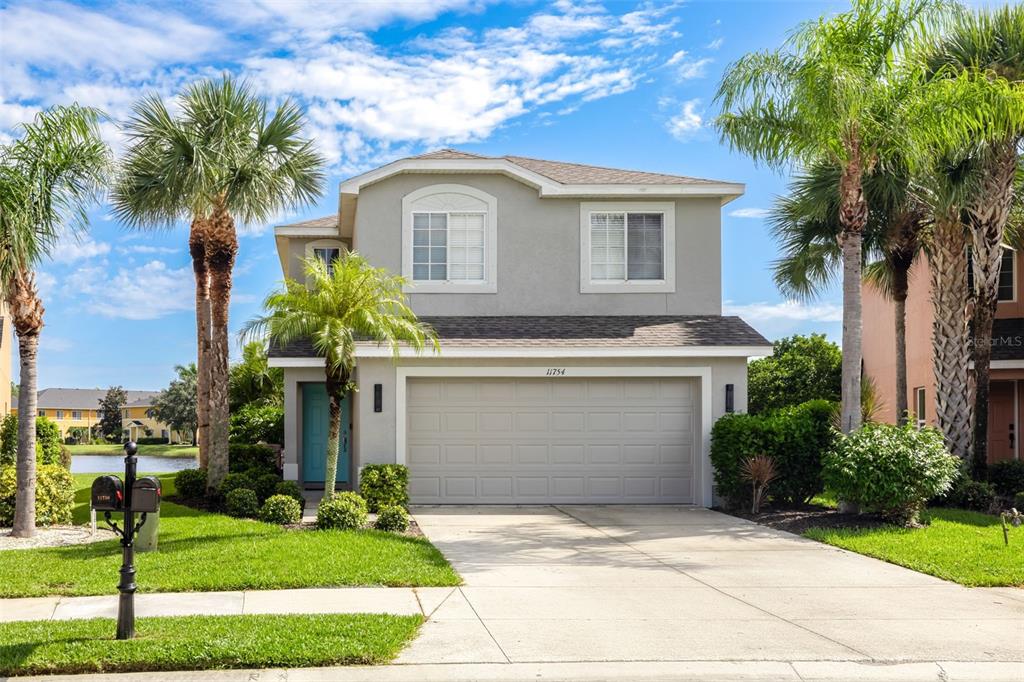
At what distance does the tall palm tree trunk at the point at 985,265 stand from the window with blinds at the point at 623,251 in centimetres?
609

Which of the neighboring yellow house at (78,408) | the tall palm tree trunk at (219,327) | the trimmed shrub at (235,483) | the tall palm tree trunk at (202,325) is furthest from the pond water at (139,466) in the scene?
the neighboring yellow house at (78,408)

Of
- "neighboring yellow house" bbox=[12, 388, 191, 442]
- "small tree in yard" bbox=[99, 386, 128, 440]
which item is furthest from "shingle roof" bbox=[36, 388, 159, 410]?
"small tree in yard" bbox=[99, 386, 128, 440]

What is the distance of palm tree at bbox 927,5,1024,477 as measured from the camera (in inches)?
718

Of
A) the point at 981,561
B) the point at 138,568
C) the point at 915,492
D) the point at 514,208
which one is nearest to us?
the point at 138,568

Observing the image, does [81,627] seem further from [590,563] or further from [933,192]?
[933,192]

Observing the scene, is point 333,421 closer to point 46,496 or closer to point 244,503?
point 244,503

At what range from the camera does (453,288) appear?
1856 centimetres

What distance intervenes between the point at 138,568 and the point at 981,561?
9.81 metres

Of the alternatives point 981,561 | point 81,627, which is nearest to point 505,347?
point 981,561

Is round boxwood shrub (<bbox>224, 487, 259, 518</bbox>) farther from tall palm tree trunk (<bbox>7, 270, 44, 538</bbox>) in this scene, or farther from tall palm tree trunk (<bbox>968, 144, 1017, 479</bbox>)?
tall palm tree trunk (<bbox>968, 144, 1017, 479</bbox>)

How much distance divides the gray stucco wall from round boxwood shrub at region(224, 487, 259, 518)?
473cm

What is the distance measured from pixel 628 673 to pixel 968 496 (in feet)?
40.7

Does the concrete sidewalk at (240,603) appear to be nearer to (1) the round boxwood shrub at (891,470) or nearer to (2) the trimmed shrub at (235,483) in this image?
(2) the trimmed shrub at (235,483)

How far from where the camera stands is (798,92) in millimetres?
15625
